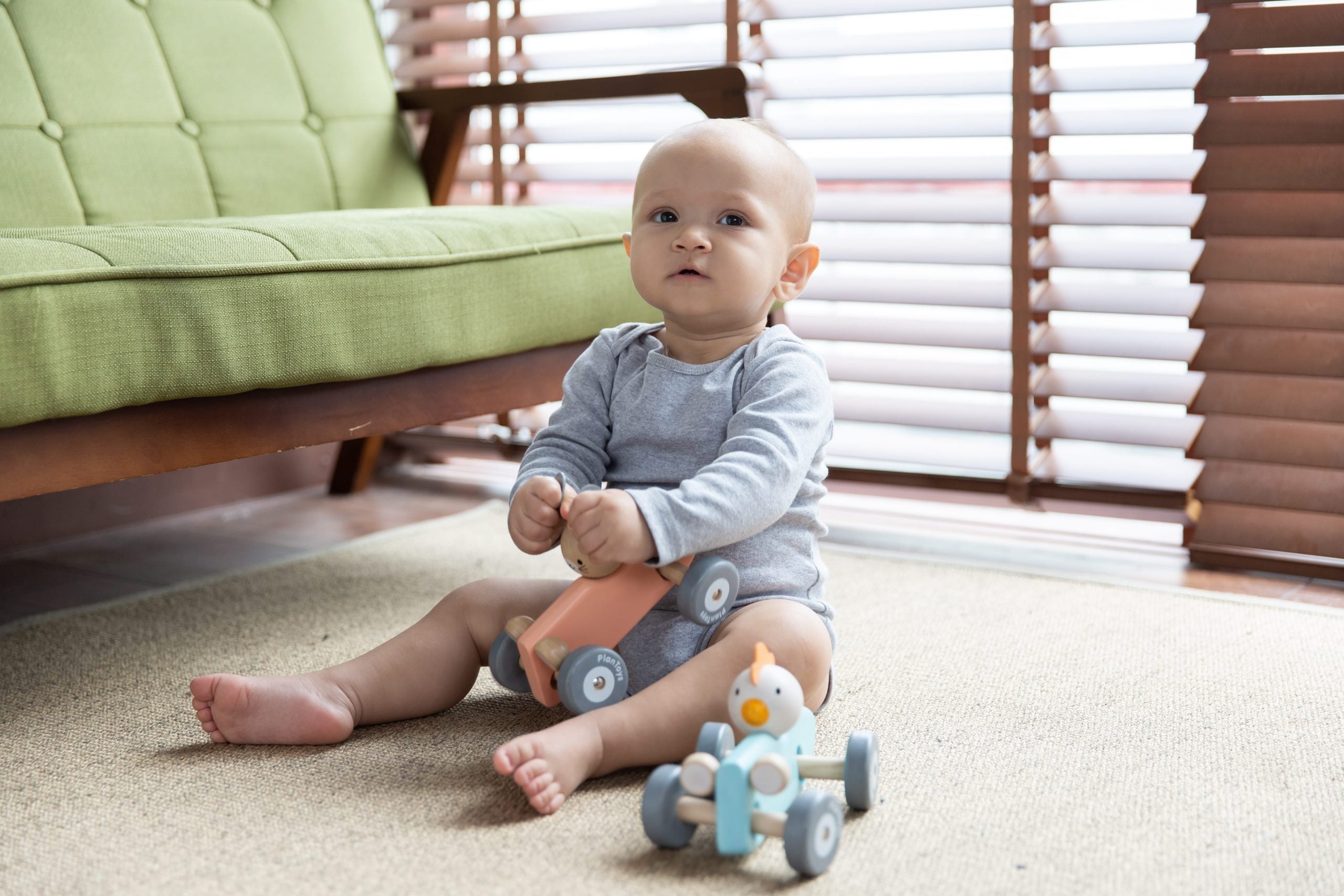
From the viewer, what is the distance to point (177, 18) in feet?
5.80

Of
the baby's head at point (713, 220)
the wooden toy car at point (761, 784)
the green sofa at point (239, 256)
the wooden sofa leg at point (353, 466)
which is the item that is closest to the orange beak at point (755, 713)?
the wooden toy car at point (761, 784)

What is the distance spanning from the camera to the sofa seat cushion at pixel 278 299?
40.9 inches

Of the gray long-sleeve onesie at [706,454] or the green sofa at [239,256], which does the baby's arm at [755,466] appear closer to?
the gray long-sleeve onesie at [706,454]

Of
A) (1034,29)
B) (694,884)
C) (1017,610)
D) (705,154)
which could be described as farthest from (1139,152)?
(694,884)

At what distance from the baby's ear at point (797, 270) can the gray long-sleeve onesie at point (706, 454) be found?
4 cm

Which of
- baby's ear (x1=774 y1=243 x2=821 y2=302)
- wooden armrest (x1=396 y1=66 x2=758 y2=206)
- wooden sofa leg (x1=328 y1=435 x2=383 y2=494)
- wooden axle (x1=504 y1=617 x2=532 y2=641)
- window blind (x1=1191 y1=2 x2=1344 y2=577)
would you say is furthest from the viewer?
wooden sofa leg (x1=328 y1=435 x2=383 y2=494)

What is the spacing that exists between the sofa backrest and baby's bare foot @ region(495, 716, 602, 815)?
3.35ft

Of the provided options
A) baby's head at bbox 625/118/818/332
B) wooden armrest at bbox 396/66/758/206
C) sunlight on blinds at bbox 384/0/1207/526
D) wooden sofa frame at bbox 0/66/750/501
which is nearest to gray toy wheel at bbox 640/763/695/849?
baby's head at bbox 625/118/818/332

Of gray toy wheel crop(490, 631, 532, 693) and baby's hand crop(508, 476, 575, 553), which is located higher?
baby's hand crop(508, 476, 575, 553)

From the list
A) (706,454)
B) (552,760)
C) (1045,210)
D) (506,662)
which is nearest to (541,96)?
(1045,210)

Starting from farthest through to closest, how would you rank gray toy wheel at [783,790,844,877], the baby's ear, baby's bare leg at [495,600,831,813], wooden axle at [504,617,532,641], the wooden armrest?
the wooden armrest
the baby's ear
wooden axle at [504,617,532,641]
baby's bare leg at [495,600,831,813]
gray toy wheel at [783,790,844,877]

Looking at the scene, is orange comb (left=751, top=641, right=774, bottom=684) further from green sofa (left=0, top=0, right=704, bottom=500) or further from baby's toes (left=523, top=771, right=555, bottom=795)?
green sofa (left=0, top=0, right=704, bottom=500)

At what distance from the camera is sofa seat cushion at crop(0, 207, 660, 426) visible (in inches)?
40.9

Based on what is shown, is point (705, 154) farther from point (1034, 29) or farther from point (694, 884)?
point (1034, 29)
